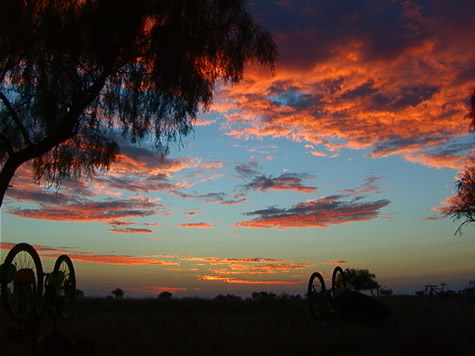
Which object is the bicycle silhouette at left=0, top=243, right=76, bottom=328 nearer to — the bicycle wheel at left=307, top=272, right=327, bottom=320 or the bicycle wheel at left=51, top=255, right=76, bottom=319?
the bicycle wheel at left=51, top=255, right=76, bottom=319

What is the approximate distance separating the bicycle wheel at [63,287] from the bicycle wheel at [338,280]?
7.83 metres

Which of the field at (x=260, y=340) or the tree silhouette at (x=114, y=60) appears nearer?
the field at (x=260, y=340)

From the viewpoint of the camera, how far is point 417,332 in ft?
34.7

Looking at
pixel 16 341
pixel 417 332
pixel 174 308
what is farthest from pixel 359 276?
pixel 16 341

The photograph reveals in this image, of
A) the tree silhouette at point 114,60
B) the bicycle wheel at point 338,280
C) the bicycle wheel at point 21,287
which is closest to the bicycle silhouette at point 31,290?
the bicycle wheel at point 21,287

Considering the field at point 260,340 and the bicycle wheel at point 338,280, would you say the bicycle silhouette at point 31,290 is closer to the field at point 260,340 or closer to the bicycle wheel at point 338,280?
the field at point 260,340

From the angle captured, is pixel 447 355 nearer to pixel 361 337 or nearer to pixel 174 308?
pixel 361 337

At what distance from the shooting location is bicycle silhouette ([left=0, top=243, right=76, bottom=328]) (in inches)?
281

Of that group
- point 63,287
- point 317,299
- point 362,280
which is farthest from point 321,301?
point 362,280

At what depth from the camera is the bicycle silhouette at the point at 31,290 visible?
7.15 m

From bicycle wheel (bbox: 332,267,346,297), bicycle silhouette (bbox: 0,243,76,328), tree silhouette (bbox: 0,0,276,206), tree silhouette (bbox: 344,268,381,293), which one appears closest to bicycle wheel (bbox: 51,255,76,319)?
bicycle silhouette (bbox: 0,243,76,328)

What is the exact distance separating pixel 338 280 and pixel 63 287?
32.0ft

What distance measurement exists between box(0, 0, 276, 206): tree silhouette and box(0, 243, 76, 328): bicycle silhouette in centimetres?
425

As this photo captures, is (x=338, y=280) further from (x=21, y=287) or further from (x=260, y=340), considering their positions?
(x=21, y=287)
